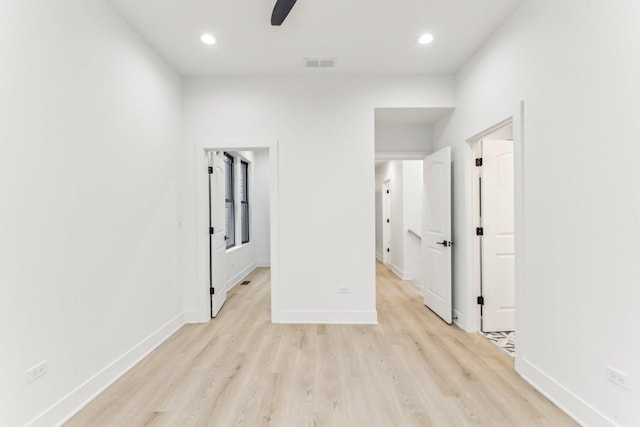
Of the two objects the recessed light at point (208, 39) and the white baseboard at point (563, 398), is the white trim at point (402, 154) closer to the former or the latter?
the recessed light at point (208, 39)

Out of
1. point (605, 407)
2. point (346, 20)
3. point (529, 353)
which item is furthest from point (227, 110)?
point (605, 407)

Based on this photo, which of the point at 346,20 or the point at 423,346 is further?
the point at 423,346

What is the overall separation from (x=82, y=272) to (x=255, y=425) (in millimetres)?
1509

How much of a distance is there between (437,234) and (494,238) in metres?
0.64

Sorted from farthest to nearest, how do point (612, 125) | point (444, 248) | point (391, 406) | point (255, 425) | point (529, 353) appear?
point (444, 248), point (529, 353), point (391, 406), point (255, 425), point (612, 125)

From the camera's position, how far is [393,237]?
6.98m

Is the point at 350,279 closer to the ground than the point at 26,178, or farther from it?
closer to the ground

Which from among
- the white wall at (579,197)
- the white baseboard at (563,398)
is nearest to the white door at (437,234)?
the white wall at (579,197)

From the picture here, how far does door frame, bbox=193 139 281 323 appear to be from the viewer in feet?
11.8

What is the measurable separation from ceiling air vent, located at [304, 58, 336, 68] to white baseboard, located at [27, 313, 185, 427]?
10.2ft

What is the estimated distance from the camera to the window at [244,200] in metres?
6.70

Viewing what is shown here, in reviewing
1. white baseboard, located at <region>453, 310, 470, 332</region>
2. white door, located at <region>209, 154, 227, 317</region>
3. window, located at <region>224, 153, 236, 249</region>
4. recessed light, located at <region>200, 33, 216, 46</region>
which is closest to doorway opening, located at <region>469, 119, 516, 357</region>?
white baseboard, located at <region>453, 310, 470, 332</region>

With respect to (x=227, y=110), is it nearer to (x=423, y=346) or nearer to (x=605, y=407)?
(x=423, y=346)

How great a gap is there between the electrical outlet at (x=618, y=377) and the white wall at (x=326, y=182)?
213 cm
